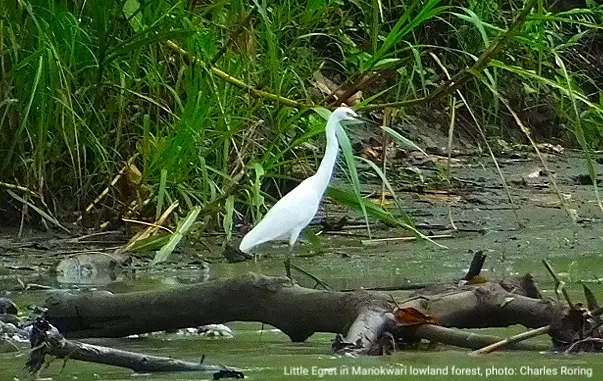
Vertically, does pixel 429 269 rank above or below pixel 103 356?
below

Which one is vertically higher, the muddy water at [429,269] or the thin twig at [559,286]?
the thin twig at [559,286]

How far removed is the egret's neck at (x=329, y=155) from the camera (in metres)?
3.54

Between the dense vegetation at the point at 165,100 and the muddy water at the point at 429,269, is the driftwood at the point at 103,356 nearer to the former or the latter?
the muddy water at the point at 429,269

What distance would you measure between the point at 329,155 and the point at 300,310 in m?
1.13

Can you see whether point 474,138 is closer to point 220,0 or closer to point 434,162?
point 434,162

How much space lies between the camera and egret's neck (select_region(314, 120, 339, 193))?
3539 millimetres

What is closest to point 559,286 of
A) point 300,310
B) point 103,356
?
point 300,310

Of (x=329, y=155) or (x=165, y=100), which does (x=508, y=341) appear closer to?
(x=329, y=155)

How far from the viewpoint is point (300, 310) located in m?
2.50

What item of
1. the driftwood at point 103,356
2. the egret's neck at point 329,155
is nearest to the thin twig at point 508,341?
the driftwood at point 103,356

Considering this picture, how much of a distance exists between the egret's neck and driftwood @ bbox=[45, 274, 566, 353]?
96cm

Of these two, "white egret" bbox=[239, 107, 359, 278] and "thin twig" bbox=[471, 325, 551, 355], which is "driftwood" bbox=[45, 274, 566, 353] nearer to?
"thin twig" bbox=[471, 325, 551, 355]

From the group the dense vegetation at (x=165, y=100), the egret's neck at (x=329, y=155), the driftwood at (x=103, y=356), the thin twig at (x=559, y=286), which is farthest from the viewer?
the dense vegetation at (x=165, y=100)

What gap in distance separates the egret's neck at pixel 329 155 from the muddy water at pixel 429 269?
0.98 ft
